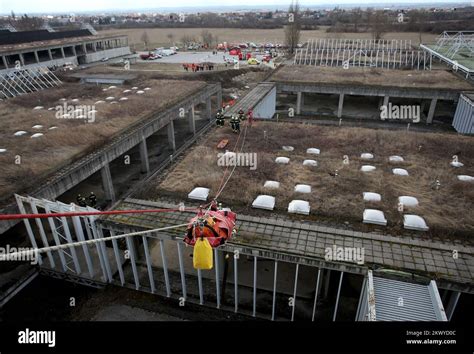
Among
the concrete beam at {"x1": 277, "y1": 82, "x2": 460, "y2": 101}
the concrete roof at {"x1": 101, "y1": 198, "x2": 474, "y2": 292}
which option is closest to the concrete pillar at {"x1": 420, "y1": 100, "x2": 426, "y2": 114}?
the concrete beam at {"x1": 277, "y1": 82, "x2": 460, "y2": 101}

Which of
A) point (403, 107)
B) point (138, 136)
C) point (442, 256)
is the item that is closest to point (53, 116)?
point (138, 136)

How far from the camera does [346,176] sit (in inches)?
817

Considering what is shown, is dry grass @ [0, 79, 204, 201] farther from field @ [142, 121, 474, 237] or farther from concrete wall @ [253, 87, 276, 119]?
concrete wall @ [253, 87, 276, 119]

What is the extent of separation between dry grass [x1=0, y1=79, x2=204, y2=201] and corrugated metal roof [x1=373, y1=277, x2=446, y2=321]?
19196 millimetres

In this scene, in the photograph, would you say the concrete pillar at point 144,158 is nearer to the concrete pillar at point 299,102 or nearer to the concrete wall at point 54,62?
the concrete pillar at point 299,102

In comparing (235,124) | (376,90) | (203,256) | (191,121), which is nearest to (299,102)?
(376,90)

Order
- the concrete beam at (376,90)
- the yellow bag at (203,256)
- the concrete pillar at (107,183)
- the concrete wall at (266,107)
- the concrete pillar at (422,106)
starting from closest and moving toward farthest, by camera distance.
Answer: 1. the yellow bag at (203,256)
2. the concrete pillar at (107,183)
3. the concrete wall at (266,107)
4. the concrete beam at (376,90)
5. the concrete pillar at (422,106)

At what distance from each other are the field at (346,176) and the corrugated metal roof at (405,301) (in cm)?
345

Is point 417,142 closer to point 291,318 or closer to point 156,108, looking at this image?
point 291,318

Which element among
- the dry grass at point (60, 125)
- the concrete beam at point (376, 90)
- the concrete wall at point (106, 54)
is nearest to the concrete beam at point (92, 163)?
the dry grass at point (60, 125)

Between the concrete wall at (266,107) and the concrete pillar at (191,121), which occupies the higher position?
the concrete wall at (266,107)

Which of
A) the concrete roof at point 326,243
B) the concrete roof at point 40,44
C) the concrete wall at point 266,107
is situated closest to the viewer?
the concrete roof at point 326,243

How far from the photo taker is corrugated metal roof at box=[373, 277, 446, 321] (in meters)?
12.3

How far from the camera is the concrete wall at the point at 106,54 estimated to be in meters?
73.7
